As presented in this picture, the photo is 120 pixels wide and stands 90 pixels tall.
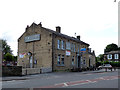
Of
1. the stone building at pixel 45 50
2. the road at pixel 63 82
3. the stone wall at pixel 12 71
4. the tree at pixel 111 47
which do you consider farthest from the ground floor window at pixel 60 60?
Answer: the tree at pixel 111 47

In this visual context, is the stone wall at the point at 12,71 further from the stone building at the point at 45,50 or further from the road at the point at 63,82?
the stone building at the point at 45,50

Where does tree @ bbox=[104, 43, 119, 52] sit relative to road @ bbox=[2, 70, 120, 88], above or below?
above

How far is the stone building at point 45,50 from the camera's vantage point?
87.6ft

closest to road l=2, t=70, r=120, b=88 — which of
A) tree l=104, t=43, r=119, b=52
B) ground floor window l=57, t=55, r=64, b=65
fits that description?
ground floor window l=57, t=55, r=64, b=65

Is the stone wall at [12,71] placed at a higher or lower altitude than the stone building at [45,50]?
lower

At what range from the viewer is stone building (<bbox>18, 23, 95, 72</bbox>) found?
26689 millimetres

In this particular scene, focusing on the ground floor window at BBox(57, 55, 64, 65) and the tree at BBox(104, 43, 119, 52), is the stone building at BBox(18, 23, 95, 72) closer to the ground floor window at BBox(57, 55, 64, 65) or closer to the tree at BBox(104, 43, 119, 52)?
the ground floor window at BBox(57, 55, 64, 65)

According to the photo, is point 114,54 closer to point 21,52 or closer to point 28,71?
point 21,52

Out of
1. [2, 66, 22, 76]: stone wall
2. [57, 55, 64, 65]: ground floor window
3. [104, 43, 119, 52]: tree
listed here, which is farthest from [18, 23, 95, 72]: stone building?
[104, 43, 119, 52]: tree

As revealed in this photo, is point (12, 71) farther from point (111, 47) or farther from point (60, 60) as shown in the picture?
point (111, 47)

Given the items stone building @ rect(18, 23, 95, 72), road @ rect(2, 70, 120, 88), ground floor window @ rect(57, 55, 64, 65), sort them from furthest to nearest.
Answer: ground floor window @ rect(57, 55, 64, 65) < stone building @ rect(18, 23, 95, 72) < road @ rect(2, 70, 120, 88)

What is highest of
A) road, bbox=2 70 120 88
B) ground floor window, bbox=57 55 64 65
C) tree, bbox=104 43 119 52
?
tree, bbox=104 43 119 52

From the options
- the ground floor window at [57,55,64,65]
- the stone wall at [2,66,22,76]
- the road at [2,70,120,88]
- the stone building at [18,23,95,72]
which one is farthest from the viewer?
the ground floor window at [57,55,64,65]

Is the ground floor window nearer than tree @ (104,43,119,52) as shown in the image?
Yes
